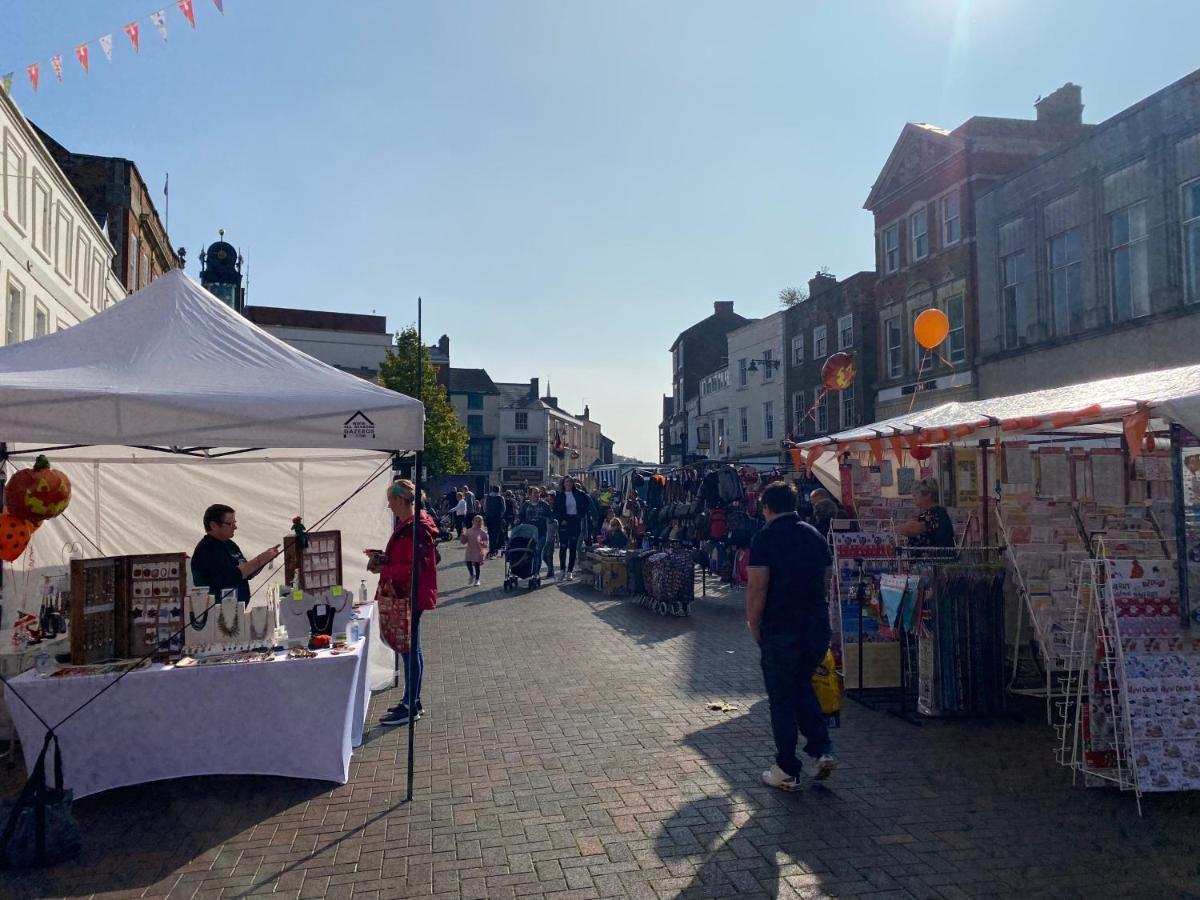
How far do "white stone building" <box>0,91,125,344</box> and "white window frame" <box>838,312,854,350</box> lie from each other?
80.4 ft

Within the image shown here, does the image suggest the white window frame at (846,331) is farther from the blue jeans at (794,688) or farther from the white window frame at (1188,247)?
the blue jeans at (794,688)

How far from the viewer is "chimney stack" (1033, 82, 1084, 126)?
23797 mm

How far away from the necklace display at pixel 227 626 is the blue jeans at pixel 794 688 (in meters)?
→ 3.31

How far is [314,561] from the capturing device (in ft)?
20.3

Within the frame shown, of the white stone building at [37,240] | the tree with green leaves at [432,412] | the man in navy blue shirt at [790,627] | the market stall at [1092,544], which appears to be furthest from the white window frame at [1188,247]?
the tree with green leaves at [432,412]

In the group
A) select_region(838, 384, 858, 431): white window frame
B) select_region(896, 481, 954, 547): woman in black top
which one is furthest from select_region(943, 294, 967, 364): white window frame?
select_region(896, 481, 954, 547): woman in black top

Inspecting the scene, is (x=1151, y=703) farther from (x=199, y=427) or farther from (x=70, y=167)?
(x=70, y=167)

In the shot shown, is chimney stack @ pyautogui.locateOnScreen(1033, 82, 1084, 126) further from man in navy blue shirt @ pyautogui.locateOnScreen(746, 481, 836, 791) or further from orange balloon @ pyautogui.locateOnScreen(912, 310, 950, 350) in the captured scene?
man in navy blue shirt @ pyautogui.locateOnScreen(746, 481, 836, 791)

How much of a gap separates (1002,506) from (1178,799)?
2776mm

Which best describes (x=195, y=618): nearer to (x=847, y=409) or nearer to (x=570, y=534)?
(x=570, y=534)

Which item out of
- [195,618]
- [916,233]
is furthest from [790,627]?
[916,233]

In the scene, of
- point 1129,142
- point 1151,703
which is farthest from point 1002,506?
point 1129,142

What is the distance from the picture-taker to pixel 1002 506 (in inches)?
280

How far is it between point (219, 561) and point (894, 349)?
82.4 ft
